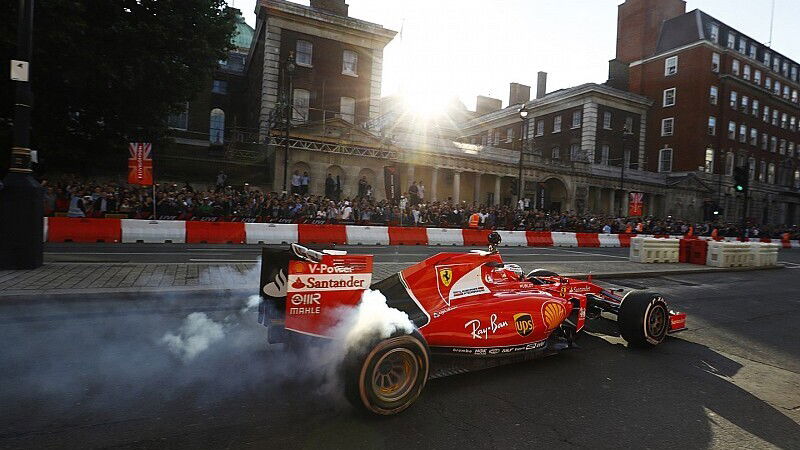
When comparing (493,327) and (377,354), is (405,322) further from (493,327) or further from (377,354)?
(493,327)

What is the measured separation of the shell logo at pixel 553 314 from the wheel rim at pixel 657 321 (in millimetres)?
1572

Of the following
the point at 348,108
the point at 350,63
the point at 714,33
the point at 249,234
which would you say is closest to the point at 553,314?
the point at 249,234

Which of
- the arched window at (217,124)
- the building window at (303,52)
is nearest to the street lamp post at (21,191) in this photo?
the building window at (303,52)

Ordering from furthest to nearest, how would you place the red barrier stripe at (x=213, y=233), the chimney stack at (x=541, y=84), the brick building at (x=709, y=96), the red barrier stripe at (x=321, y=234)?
the chimney stack at (x=541, y=84), the brick building at (x=709, y=96), the red barrier stripe at (x=321, y=234), the red barrier stripe at (x=213, y=233)

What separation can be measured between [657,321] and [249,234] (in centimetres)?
1300

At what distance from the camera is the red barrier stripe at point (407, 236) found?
17.8 metres

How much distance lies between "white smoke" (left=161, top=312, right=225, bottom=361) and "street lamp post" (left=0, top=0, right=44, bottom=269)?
431cm

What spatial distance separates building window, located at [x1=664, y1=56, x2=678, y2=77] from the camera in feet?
162

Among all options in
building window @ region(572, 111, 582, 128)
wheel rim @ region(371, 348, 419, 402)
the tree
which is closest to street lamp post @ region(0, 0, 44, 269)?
wheel rim @ region(371, 348, 419, 402)

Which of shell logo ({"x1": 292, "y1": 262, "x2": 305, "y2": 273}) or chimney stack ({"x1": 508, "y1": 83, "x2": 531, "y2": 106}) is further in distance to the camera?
chimney stack ({"x1": 508, "y1": 83, "x2": 531, "y2": 106})

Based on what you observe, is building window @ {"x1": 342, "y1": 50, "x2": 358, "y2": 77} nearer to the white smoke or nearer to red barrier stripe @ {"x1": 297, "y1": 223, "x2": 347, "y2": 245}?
red barrier stripe @ {"x1": 297, "y1": 223, "x2": 347, "y2": 245}

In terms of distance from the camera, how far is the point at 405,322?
372 centimetres

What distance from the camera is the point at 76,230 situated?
12766 mm

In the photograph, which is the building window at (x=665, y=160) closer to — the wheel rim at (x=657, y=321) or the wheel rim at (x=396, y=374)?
the wheel rim at (x=657, y=321)
